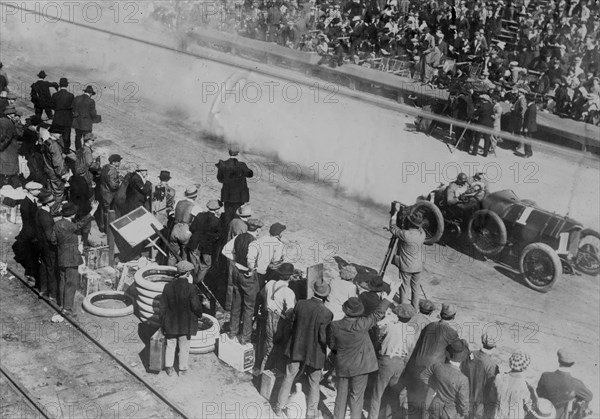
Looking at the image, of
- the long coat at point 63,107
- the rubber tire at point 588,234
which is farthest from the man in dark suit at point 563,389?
the long coat at point 63,107

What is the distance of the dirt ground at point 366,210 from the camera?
11.3 m

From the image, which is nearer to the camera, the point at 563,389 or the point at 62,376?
the point at 563,389

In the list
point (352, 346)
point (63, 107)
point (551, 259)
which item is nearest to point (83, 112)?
point (63, 107)

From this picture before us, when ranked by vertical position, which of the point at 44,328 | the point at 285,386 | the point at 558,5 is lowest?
the point at 44,328

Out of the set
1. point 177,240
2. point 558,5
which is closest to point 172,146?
point 177,240

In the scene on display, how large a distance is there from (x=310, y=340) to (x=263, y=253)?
6.24 ft

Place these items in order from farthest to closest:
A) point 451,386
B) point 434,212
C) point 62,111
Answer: point 62,111 → point 434,212 → point 451,386

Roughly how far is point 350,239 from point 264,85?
8.39m

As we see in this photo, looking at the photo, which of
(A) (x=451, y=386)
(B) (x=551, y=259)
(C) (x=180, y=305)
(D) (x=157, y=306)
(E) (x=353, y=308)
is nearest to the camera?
(A) (x=451, y=386)

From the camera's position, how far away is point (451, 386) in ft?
27.0

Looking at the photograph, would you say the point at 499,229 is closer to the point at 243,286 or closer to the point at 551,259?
the point at 551,259

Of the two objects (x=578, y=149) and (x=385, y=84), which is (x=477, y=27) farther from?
(x=578, y=149)

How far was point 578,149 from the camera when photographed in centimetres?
1938

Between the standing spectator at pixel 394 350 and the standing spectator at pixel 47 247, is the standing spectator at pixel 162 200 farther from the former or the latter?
the standing spectator at pixel 394 350
